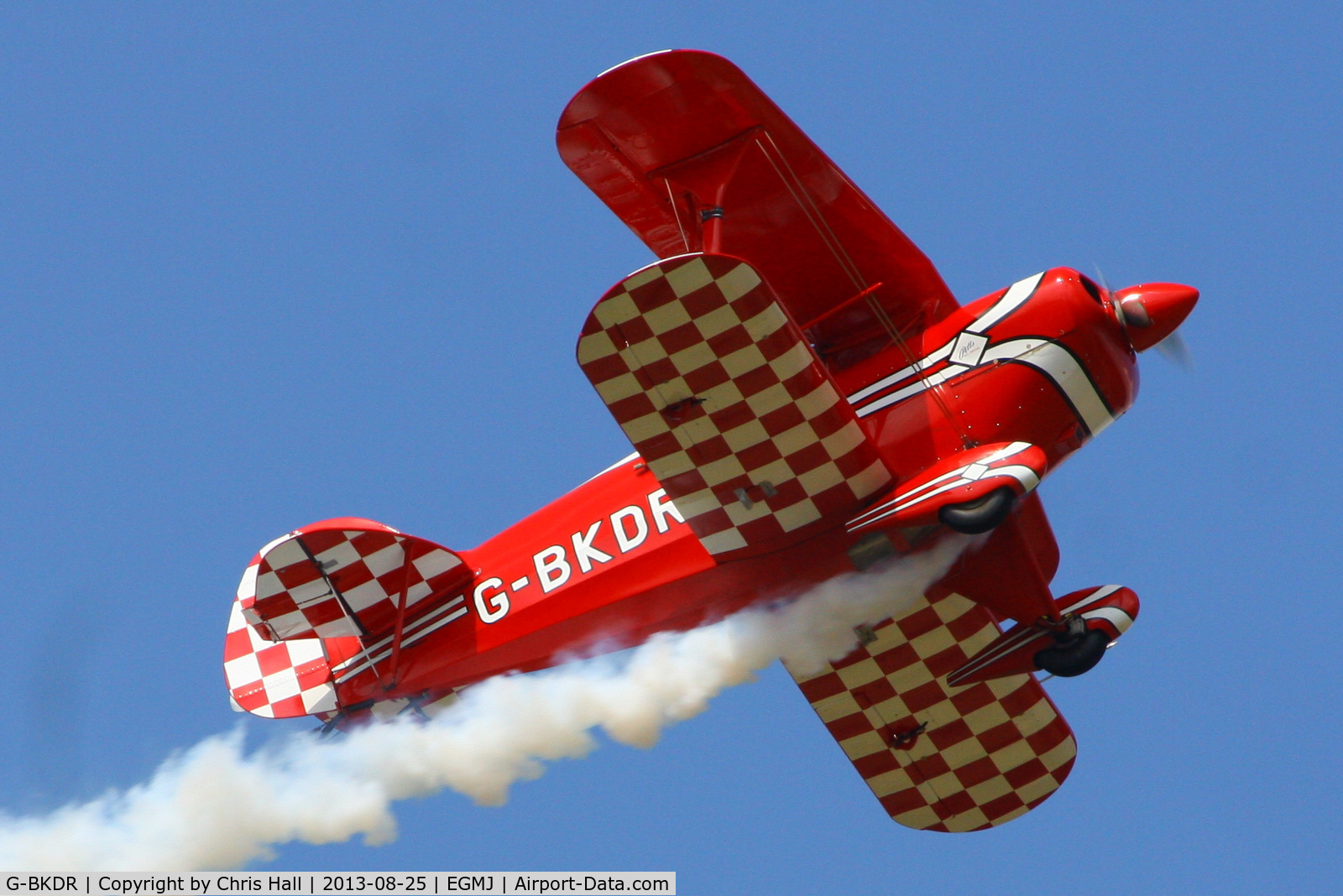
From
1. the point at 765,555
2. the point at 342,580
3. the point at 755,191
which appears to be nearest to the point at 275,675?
the point at 342,580

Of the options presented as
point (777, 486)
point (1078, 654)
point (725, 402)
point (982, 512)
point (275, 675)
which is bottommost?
point (1078, 654)

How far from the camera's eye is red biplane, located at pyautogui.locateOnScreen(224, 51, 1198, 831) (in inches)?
380

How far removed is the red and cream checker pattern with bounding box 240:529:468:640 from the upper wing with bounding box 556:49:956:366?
2565 mm

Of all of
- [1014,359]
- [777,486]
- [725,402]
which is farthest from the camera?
[1014,359]

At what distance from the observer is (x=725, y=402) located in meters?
9.68

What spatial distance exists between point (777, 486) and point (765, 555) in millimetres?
556

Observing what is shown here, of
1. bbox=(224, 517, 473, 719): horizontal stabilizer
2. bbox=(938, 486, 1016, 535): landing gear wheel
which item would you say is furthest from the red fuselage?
bbox=(938, 486, 1016, 535): landing gear wheel

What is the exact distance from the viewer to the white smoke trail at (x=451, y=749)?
34.7 ft

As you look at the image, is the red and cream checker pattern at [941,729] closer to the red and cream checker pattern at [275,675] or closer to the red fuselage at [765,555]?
the red fuselage at [765,555]

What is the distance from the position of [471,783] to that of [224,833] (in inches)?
58.6

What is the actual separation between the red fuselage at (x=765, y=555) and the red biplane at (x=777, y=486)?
2 centimetres

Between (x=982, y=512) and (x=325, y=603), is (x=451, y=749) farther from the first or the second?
(x=982, y=512)

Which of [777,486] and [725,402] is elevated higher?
[725,402]
